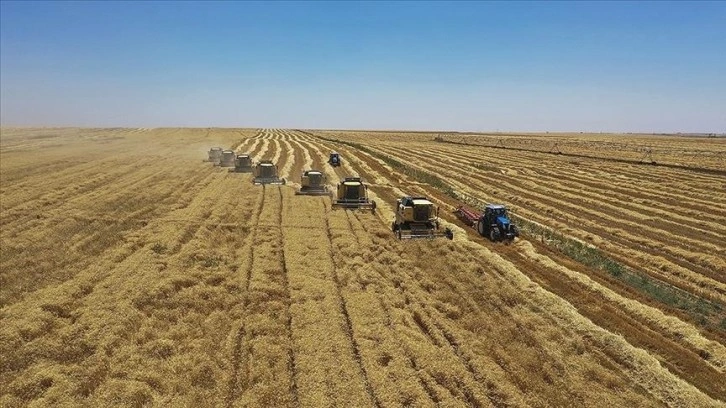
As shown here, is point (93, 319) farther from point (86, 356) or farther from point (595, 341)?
point (595, 341)

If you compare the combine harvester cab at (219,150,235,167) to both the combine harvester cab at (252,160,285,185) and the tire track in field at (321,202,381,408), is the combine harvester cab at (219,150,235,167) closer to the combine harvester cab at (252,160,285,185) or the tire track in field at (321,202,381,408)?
the combine harvester cab at (252,160,285,185)

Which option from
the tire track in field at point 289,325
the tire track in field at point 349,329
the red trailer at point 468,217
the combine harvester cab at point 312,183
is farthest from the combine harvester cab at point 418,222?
the combine harvester cab at point 312,183

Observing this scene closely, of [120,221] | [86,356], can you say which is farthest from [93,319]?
[120,221]

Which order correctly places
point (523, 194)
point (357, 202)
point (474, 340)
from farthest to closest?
point (523, 194), point (357, 202), point (474, 340)

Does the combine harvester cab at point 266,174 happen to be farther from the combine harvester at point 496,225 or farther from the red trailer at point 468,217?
the combine harvester at point 496,225

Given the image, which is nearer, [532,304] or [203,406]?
[203,406]

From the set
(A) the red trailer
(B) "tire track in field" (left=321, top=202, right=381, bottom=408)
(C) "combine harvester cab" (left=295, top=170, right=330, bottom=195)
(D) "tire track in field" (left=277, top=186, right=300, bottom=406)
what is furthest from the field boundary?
(C) "combine harvester cab" (left=295, top=170, right=330, bottom=195)

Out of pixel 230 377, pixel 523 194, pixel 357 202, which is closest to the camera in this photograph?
pixel 230 377
